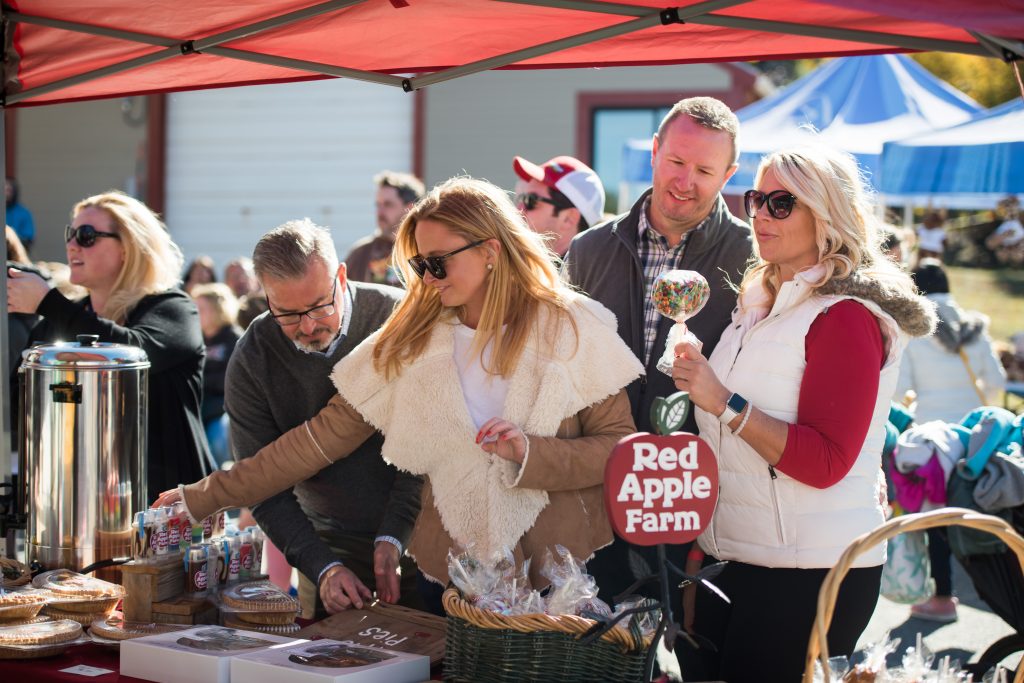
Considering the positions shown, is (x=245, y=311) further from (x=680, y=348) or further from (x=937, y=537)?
(x=680, y=348)

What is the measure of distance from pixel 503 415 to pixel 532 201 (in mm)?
2066

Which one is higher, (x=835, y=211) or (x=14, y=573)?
(x=835, y=211)

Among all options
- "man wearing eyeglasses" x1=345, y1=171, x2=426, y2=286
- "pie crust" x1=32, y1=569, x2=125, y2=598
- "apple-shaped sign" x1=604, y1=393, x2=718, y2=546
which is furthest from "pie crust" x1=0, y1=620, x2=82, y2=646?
"man wearing eyeglasses" x1=345, y1=171, x2=426, y2=286

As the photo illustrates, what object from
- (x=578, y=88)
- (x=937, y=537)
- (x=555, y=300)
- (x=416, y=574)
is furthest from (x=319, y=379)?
(x=578, y=88)

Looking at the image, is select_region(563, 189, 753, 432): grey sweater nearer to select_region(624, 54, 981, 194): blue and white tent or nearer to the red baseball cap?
the red baseball cap

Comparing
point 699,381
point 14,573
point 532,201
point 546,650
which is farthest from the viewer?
point 532,201

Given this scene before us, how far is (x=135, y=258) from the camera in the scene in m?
3.91

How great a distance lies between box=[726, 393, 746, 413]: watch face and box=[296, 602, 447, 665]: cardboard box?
2.62 feet

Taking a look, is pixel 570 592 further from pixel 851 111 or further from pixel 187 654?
pixel 851 111

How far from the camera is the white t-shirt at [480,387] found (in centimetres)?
263

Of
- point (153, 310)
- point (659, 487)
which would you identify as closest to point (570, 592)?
point (659, 487)

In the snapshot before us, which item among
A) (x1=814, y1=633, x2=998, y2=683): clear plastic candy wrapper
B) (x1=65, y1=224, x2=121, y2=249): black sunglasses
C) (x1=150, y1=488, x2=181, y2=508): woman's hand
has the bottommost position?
(x1=814, y1=633, x2=998, y2=683): clear plastic candy wrapper

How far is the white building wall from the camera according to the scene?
12.3 metres

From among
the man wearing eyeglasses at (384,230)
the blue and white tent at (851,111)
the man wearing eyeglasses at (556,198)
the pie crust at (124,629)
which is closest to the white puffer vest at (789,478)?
the pie crust at (124,629)
